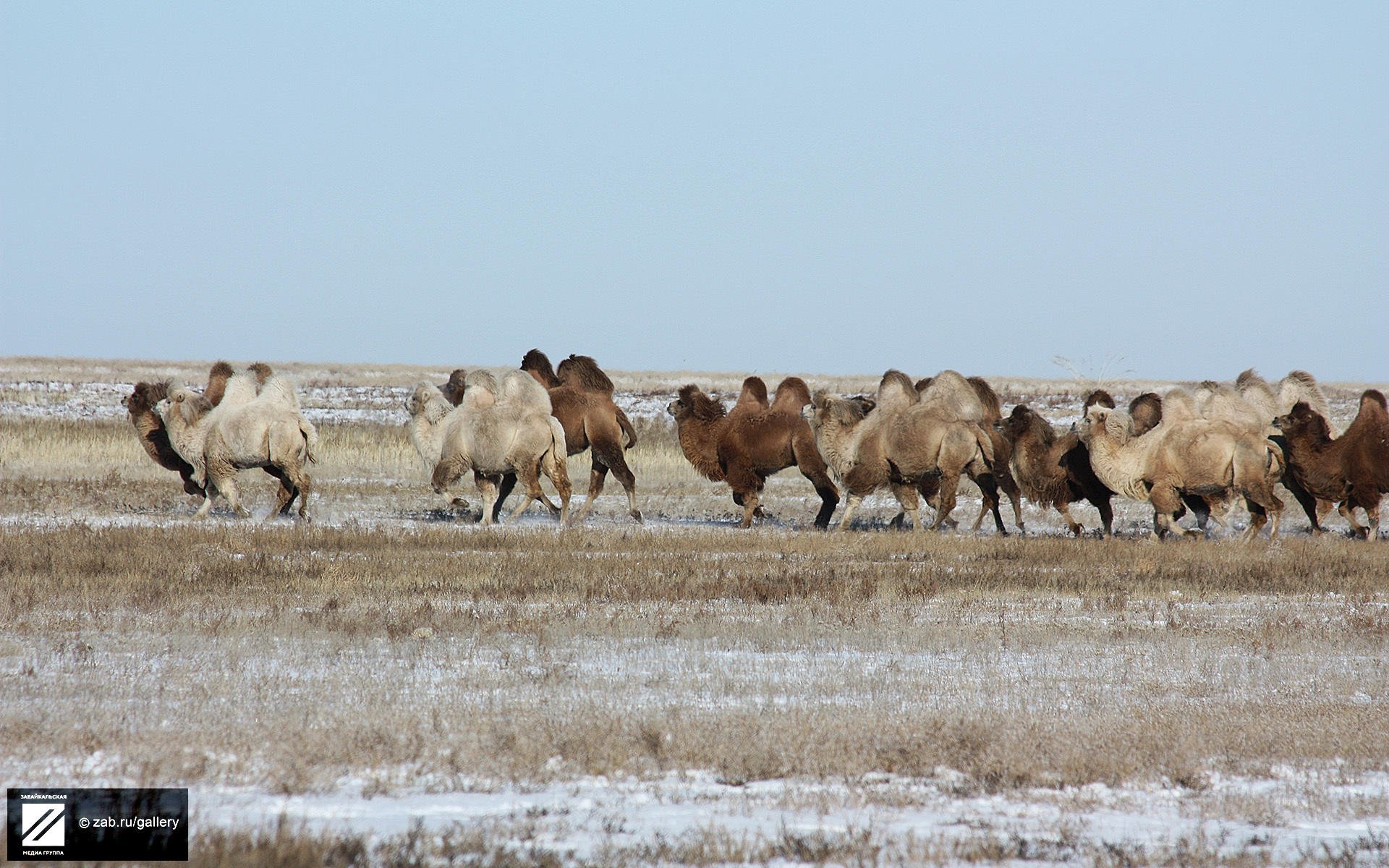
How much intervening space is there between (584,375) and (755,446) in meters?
2.55

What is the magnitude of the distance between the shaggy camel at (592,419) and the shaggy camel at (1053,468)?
4820 millimetres

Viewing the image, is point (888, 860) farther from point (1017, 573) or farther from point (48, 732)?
point (1017, 573)

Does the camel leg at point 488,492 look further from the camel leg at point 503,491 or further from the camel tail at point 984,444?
the camel tail at point 984,444

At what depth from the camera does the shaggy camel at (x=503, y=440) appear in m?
15.3

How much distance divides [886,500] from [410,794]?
55.4ft

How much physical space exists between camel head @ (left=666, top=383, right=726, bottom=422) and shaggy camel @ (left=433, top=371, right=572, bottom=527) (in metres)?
2.42

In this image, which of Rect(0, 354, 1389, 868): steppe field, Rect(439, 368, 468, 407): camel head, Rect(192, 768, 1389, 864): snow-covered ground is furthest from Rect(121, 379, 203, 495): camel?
Rect(192, 768, 1389, 864): snow-covered ground

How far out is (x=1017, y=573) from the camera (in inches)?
431

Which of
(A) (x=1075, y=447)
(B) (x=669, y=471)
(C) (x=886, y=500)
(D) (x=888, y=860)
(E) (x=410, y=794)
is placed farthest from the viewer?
(B) (x=669, y=471)

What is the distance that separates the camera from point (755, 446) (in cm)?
1684

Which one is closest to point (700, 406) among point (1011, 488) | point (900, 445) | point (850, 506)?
point (850, 506)

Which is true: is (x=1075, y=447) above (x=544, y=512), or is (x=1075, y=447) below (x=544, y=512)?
above

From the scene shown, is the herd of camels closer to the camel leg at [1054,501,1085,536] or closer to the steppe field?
the camel leg at [1054,501,1085,536]

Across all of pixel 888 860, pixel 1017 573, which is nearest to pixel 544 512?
pixel 1017 573
